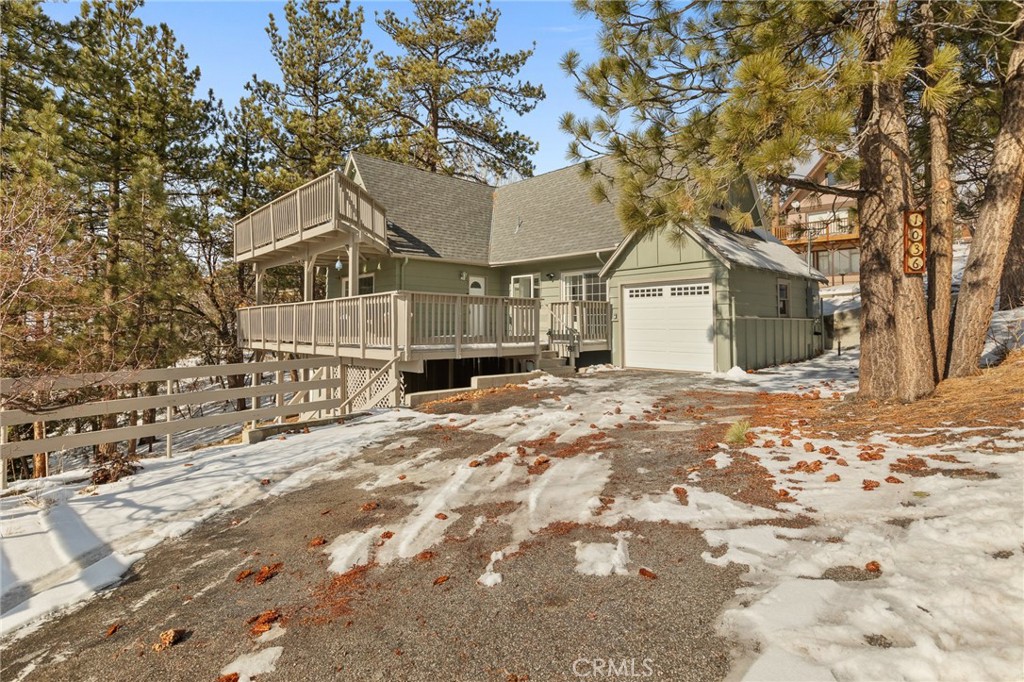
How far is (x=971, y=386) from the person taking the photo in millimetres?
6219

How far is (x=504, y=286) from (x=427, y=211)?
365 cm

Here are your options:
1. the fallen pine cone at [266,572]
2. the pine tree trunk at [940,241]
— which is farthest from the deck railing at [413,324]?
the pine tree trunk at [940,241]

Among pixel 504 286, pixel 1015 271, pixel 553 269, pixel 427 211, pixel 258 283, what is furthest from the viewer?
pixel 504 286

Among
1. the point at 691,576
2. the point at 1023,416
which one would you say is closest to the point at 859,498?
the point at 691,576

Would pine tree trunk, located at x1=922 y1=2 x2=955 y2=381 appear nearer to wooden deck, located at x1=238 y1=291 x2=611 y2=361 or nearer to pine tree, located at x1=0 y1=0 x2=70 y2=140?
wooden deck, located at x1=238 y1=291 x2=611 y2=361

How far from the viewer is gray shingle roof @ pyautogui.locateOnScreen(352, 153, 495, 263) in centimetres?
1520

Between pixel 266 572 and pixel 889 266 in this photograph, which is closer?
pixel 266 572

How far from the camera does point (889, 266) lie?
21.4ft

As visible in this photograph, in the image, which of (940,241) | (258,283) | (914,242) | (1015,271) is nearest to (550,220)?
(258,283)

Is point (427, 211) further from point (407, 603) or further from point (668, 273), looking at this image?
point (407, 603)

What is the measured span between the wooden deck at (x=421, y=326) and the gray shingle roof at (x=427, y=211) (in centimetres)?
355

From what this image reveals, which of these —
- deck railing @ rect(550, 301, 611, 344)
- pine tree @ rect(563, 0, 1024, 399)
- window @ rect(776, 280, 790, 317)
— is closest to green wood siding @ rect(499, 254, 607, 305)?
deck railing @ rect(550, 301, 611, 344)

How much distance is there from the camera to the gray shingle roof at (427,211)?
15.2 m

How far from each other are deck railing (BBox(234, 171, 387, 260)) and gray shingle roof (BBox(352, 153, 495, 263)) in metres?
1.38
